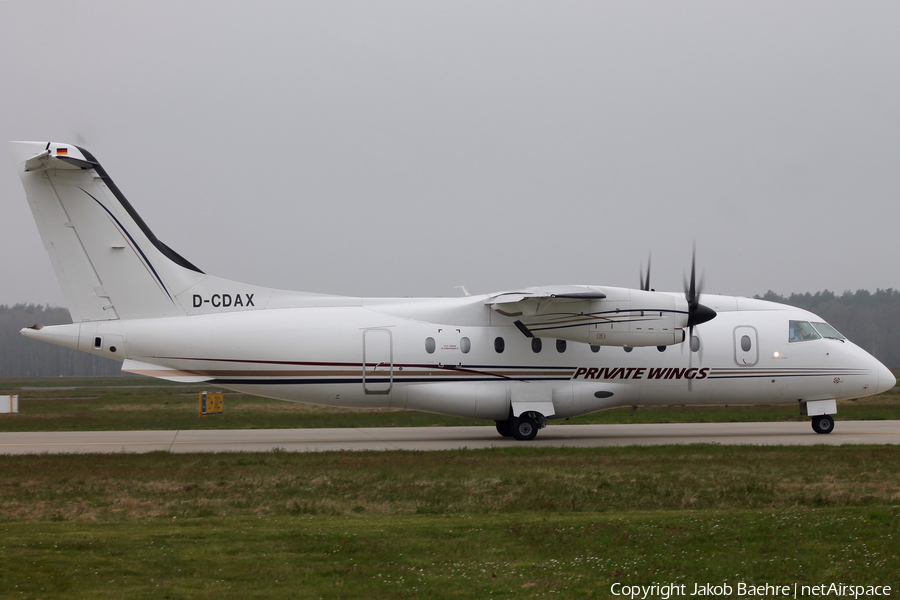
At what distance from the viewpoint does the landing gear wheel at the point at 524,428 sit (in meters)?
22.8

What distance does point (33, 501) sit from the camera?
13.9m

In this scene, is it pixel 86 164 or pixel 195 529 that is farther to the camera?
pixel 86 164

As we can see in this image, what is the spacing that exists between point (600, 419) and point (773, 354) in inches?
388

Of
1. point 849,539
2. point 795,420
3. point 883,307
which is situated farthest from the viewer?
point 883,307

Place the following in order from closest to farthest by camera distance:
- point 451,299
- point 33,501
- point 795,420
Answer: point 33,501
point 451,299
point 795,420

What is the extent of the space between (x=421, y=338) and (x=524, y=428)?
4021 millimetres

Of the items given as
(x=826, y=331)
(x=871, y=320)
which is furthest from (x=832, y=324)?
(x=826, y=331)

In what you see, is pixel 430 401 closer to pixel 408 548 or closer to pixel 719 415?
pixel 408 548

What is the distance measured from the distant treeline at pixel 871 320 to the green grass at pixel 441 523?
107m

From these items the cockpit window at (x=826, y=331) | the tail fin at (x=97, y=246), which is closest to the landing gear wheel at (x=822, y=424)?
the cockpit window at (x=826, y=331)

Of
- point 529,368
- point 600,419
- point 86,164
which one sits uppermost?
point 86,164

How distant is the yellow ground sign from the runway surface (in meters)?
8.66

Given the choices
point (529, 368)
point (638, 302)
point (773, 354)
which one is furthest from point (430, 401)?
point (773, 354)

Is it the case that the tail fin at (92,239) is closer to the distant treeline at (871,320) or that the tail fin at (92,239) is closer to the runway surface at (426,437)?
the runway surface at (426,437)
